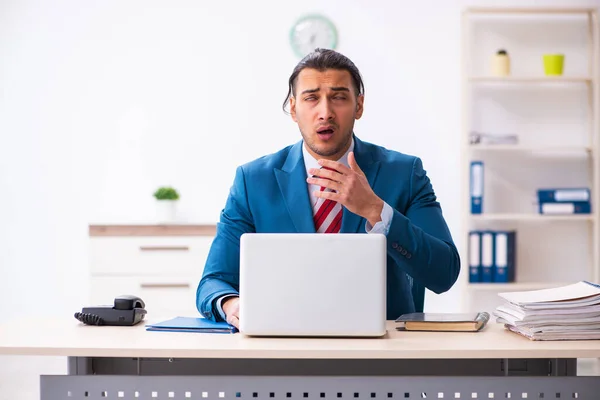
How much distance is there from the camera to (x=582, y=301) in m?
1.75

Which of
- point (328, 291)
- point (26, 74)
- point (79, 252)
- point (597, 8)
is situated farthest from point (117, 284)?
point (597, 8)

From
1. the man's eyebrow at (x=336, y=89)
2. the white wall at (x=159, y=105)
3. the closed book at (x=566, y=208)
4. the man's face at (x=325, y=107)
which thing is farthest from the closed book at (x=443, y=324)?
the white wall at (x=159, y=105)

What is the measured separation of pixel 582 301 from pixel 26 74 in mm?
4243

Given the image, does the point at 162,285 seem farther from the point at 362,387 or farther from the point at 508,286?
the point at 362,387

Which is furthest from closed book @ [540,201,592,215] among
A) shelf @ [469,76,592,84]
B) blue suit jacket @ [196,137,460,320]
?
blue suit jacket @ [196,137,460,320]

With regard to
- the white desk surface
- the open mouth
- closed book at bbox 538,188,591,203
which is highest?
the open mouth

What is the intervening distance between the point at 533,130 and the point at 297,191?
3177mm

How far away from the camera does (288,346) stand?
1599mm

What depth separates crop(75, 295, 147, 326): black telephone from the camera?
1.95 meters

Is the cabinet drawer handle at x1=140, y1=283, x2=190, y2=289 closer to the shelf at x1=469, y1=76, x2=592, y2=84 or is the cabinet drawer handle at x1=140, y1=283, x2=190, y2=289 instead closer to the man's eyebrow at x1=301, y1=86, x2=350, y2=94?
the shelf at x1=469, y1=76, x2=592, y2=84

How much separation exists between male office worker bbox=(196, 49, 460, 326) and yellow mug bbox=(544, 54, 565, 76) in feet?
9.22

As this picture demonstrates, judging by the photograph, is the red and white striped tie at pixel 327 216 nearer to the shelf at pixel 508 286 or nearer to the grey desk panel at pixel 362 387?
the grey desk panel at pixel 362 387

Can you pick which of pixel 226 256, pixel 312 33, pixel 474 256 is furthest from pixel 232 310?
pixel 312 33

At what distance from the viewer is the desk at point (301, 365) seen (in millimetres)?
1592
